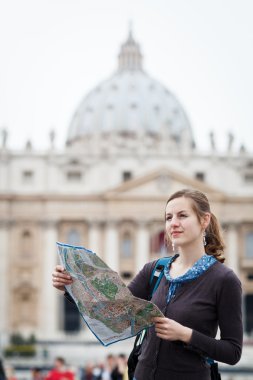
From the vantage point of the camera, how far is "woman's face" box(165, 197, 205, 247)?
14.8 feet

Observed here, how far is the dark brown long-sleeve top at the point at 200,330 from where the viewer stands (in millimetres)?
4250

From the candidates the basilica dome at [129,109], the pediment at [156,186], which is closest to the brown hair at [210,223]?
the pediment at [156,186]

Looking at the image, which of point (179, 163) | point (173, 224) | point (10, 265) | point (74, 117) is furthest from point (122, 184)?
point (173, 224)

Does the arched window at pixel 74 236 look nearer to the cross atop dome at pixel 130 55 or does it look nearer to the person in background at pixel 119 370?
the cross atop dome at pixel 130 55

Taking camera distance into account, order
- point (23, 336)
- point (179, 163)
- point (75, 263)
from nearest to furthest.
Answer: point (75, 263)
point (23, 336)
point (179, 163)

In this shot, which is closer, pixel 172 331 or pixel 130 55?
pixel 172 331

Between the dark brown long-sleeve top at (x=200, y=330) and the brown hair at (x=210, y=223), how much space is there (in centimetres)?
26

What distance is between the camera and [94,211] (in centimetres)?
5653

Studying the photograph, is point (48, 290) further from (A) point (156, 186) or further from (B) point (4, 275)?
(A) point (156, 186)

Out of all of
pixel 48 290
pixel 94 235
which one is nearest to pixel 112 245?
pixel 94 235

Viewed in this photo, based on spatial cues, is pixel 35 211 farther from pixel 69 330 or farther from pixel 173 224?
pixel 173 224

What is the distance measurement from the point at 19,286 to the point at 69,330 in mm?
3915

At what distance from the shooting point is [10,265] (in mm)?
56219

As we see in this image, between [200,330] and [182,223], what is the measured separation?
515 millimetres
